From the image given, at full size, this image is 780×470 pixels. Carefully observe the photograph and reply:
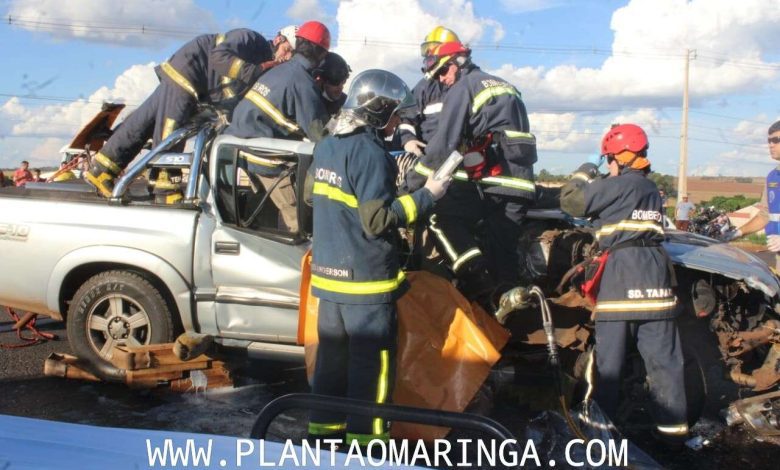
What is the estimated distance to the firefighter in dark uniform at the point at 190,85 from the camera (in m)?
6.16

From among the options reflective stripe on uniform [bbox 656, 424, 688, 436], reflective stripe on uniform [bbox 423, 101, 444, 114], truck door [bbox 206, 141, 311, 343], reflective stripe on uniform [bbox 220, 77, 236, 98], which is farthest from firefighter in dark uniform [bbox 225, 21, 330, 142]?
reflective stripe on uniform [bbox 656, 424, 688, 436]

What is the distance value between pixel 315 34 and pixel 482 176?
1.68 metres

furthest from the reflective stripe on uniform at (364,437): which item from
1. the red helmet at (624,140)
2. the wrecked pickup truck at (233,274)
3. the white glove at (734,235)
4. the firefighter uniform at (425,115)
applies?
the white glove at (734,235)

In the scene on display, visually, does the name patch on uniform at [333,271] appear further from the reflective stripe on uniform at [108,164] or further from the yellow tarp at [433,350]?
the reflective stripe on uniform at [108,164]

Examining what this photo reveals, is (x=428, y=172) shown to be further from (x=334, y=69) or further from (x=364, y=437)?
(x=364, y=437)

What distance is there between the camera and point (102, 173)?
5.87 m

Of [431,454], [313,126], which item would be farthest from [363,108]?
[431,454]

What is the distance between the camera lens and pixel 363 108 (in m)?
3.82

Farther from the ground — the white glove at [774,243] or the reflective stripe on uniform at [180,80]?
the reflective stripe on uniform at [180,80]

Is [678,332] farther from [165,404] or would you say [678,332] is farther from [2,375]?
[2,375]

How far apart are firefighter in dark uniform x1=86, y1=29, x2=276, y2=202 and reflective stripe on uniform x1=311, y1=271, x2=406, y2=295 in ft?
9.38

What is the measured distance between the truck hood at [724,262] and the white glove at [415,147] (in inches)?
72.6

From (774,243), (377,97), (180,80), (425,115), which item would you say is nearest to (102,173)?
(180,80)

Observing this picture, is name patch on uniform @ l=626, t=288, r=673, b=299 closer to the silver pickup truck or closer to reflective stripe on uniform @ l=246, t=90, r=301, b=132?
the silver pickup truck
